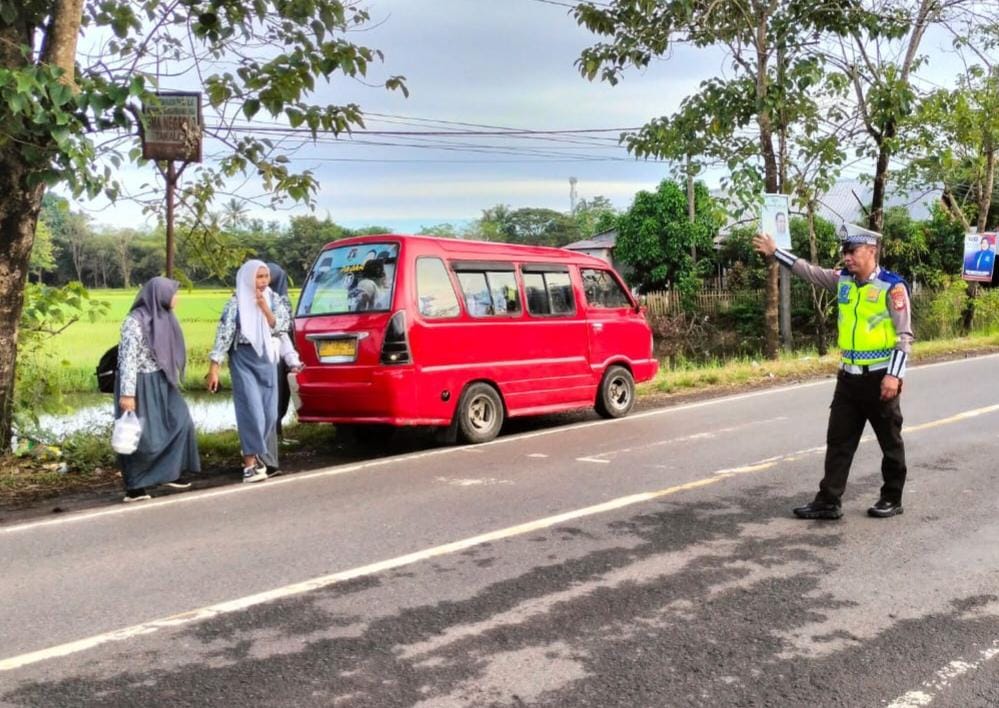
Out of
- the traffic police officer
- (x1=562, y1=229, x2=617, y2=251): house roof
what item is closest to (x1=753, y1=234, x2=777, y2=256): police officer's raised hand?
the traffic police officer

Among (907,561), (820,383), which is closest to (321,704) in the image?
(907,561)

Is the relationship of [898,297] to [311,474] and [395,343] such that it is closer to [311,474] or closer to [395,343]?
[395,343]

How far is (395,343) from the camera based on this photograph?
8570 millimetres

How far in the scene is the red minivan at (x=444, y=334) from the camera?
8641mm

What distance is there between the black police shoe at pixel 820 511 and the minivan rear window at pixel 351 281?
417cm

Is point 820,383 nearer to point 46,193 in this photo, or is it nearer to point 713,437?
point 713,437

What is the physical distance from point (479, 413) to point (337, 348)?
1646 millimetres

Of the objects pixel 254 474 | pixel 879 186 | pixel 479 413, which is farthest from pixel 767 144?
pixel 254 474

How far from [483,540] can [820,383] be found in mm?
10600

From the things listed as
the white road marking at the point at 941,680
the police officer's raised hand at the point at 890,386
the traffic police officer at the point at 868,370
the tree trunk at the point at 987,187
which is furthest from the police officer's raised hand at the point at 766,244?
the tree trunk at the point at 987,187

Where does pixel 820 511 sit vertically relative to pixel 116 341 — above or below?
below

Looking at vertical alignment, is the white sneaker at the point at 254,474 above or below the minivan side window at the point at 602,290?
below

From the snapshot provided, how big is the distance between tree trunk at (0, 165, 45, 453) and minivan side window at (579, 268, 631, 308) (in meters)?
5.73

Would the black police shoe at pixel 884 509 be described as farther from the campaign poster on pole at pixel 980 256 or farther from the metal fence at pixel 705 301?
the metal fence at pixel 705 301
